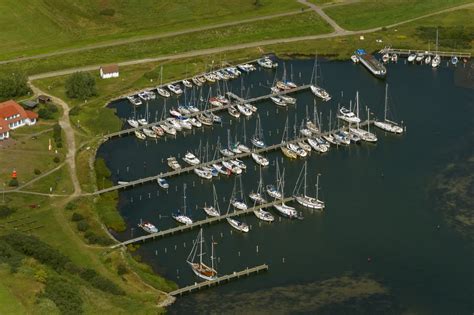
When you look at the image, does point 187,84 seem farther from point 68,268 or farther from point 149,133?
point 68,268

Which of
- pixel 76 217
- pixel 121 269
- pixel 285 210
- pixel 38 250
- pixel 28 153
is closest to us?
pixel 38 250

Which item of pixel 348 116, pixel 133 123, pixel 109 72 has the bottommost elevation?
pixel 133 123

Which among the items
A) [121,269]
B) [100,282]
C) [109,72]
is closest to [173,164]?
[121,269]

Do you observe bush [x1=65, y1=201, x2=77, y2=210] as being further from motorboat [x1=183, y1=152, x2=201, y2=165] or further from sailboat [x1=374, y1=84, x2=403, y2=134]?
sailboat [x1=374, y1=84, x2=403, y2=134]

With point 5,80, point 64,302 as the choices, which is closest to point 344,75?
point 5,80

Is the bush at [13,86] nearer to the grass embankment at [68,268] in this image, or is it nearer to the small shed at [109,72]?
the small shed at [109,72]

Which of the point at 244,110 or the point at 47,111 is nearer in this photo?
the point at 47,111

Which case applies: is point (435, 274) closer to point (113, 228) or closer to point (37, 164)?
point (113, 228)
